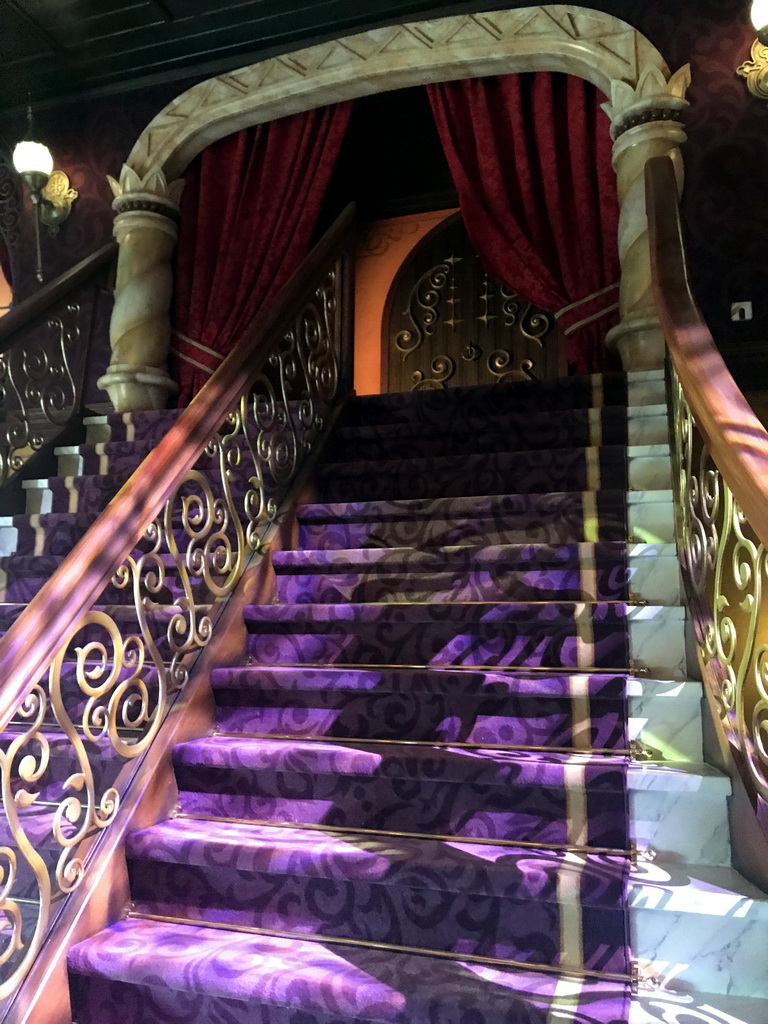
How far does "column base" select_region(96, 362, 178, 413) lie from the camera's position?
4527 millimetres

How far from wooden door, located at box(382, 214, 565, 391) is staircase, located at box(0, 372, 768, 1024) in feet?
8.79

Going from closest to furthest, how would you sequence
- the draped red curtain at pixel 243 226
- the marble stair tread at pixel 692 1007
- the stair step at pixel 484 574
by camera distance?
the marble stair tread at pixel 692 1007, the stair step at pixel 484 574, the draped red curtain at pixel 243 226

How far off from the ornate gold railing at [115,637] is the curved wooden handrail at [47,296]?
3.44ft

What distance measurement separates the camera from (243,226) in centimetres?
480

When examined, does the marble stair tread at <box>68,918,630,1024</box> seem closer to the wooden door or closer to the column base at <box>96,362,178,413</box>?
the column base at <box>96,362,178,413</box>

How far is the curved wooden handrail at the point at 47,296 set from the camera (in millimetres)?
3387

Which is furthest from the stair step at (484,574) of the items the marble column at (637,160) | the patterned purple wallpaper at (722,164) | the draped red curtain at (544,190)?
the patterned purple wallpaper at (722,164)

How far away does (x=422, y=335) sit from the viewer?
19.3 ft

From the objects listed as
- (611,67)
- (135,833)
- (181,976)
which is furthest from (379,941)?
(611,67)

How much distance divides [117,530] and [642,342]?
2699 millimetres

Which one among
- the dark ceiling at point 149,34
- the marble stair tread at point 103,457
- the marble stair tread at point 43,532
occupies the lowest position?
the marble stair tread at point 43,532

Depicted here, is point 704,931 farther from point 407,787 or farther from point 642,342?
point 642,342

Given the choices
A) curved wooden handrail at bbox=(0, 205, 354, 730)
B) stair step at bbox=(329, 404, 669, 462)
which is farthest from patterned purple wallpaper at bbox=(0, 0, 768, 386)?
curved wooden handrail at bbox=(0, 205, 354, 730)

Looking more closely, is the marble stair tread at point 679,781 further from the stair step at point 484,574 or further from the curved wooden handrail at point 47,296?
the curved wooden handrail at point 47,296
